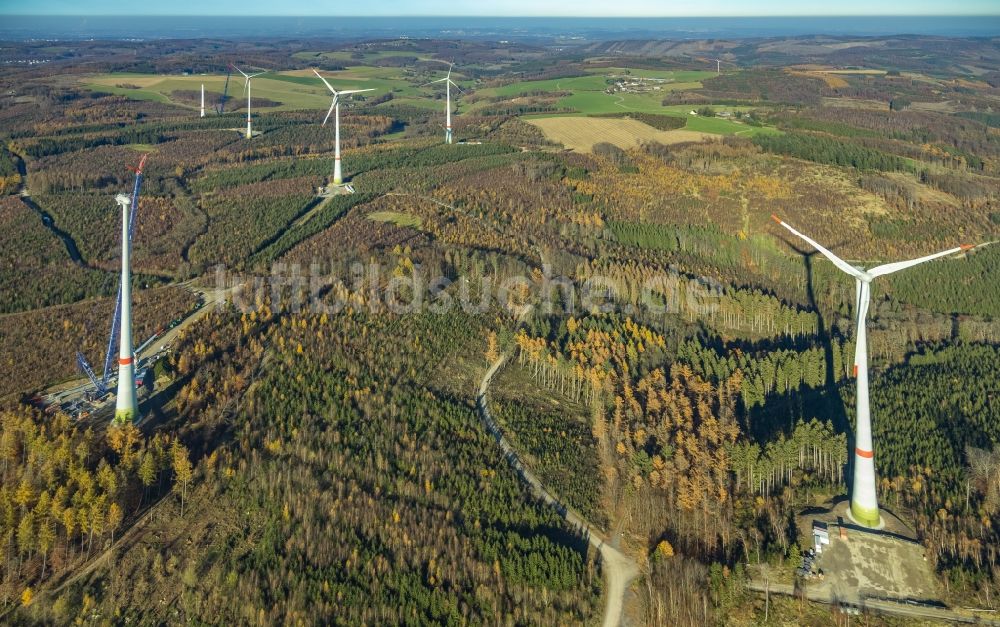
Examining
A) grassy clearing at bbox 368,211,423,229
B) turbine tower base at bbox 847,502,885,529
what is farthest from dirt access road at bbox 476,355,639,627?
grassy clearing at bbox 368,211,423,229

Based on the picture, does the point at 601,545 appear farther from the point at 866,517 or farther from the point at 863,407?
the point at 863,407

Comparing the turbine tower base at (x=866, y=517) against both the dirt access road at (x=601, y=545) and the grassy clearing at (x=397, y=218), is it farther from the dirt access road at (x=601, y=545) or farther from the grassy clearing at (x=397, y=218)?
the grassy clearing at (x=397, y=218)

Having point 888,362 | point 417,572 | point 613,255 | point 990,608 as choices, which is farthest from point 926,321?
point 417,572

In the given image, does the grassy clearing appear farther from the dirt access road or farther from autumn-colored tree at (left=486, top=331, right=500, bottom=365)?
the dirt access road

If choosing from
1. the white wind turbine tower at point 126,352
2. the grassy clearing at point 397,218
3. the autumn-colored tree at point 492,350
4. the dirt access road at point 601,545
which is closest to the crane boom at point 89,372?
the white wind turbine tower at point 126,352

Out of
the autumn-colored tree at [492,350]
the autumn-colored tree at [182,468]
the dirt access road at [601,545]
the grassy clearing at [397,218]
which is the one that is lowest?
the dirt access road at [601,545]

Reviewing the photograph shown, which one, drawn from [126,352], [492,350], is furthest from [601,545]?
[126,352]
